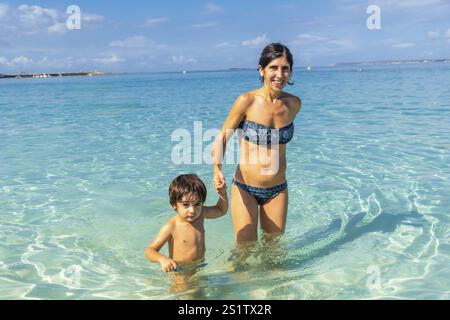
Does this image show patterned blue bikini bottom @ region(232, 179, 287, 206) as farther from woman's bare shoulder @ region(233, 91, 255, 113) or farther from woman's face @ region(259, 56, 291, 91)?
woman's face @ region(259, 56, 291, 91)

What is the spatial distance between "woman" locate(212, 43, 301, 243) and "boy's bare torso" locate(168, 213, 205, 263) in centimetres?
45

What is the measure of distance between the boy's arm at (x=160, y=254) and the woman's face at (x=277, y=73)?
55.7 inches

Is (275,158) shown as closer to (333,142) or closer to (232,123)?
(232,123)

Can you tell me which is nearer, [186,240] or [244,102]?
[186,240]

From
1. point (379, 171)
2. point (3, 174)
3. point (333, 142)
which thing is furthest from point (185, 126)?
point (379, 171)

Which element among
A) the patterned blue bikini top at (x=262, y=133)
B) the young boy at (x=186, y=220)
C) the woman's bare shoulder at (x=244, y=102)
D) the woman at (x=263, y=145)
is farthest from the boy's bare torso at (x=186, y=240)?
the woman's bare shoulder at (x=244, y=102)

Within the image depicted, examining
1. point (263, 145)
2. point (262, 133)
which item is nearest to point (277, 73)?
point (262, 133)

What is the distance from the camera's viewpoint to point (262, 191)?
12.4 ft

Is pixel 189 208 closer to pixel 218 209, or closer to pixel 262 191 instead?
pixel 218 209

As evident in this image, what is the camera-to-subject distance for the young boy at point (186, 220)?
10.4 ft

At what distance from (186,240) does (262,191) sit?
833 mm
